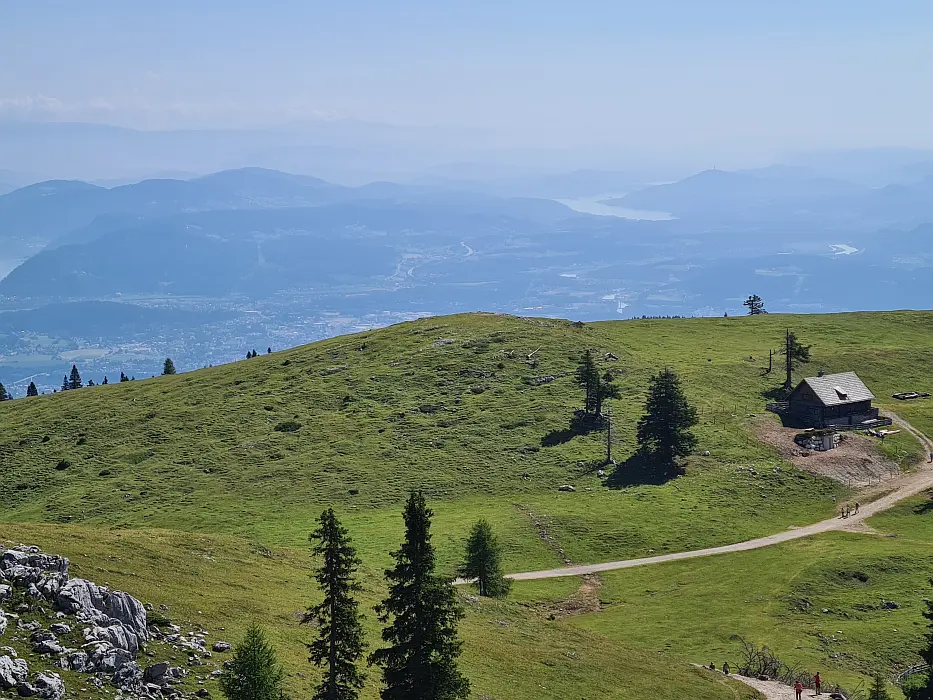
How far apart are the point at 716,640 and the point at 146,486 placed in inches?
2556

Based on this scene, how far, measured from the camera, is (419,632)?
118 feet

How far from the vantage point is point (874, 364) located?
132 meters

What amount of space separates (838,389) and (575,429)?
34.4m

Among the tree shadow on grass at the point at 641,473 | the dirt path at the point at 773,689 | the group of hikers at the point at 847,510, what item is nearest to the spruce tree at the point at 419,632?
the dirt path at the point at 773,689

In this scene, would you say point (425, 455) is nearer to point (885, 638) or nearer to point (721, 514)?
point (721, 514)

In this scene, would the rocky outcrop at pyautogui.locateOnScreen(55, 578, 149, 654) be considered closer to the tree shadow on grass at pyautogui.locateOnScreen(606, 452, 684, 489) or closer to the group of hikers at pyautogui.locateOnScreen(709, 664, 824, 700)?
the group of hikers at pyautogui.locateOnScreen(709, 664, 824, 700)

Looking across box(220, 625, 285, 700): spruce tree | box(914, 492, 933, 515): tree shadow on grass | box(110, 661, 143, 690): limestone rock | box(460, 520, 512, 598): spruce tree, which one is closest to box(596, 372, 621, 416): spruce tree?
box(914, 492, 933, 515): tree shadow on grass

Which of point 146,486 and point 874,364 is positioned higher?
point 874,364

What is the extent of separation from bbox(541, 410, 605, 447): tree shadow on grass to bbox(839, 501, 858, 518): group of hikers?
29032mm

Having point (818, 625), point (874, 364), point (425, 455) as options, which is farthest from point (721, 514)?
point (874, 364)

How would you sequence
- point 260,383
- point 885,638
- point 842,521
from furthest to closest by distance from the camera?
point 260,383 < point 842,521 < point 885,638

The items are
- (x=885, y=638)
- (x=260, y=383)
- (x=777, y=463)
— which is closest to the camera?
(x=885, y=638)

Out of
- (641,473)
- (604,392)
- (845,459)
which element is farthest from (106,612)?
(845,459)

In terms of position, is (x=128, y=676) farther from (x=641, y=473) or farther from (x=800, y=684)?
(x=641, y=473)
